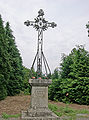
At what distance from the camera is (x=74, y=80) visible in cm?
994

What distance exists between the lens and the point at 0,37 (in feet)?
34.8

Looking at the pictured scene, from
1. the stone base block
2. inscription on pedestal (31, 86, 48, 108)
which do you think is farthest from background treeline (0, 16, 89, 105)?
the stone base block

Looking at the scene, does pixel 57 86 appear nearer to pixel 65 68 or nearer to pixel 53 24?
pixel 65 68

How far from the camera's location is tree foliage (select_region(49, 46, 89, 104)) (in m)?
9.62

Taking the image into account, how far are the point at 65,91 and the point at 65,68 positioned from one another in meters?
2.06

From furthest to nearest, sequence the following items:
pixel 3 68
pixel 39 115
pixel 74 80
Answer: pixel 3 68 → pixel 74 80 → pixel 39 115

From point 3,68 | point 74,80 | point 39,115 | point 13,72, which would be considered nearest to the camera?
point 39,115

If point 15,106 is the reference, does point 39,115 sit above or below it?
above

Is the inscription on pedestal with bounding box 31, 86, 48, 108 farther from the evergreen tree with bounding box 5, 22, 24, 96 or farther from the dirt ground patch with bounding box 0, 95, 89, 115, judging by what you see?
the evergreen tree with bounding box 5, 22, 24, 96

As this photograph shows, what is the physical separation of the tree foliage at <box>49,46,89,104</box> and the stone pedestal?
4.57 meters

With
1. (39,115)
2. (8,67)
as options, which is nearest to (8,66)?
(8,67)

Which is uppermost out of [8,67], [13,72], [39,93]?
[8,67]

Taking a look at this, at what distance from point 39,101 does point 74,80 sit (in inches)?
208

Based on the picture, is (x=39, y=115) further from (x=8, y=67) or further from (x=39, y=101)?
(x=8, y=67)
